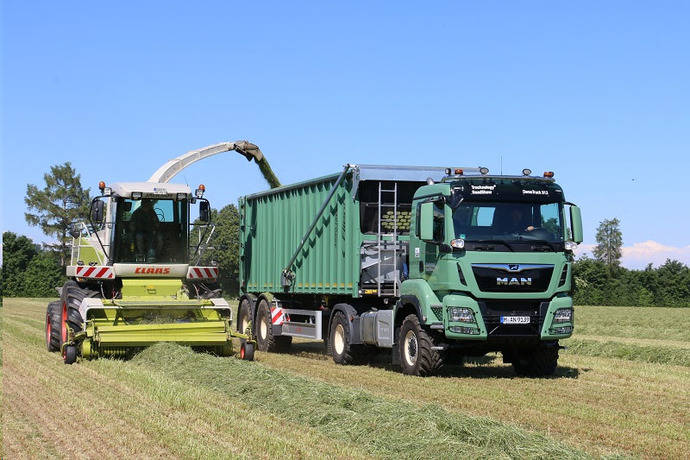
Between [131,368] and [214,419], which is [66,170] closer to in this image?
[131,368]

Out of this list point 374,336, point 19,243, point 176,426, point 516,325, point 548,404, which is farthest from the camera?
point 19,243

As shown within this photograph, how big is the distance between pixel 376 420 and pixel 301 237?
1070 centimetres

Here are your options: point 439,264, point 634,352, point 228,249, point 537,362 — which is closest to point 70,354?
point 439,264

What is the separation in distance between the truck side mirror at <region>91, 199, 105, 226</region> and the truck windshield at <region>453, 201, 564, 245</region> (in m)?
6.55

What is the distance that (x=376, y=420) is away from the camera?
30.7ft

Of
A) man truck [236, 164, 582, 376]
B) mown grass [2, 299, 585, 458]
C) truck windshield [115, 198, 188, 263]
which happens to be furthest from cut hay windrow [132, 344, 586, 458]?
truck windshield [115, 198, 188, 263]

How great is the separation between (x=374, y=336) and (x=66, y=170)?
7502cm

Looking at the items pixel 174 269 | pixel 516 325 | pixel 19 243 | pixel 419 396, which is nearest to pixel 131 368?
pixel 174 269

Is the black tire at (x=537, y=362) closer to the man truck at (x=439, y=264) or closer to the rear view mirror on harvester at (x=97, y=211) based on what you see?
the man truck at (x=439, y=264)

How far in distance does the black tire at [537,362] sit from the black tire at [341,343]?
125 inches

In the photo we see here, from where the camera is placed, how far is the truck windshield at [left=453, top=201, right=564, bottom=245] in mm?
14281

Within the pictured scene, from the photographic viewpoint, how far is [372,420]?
9359 mm

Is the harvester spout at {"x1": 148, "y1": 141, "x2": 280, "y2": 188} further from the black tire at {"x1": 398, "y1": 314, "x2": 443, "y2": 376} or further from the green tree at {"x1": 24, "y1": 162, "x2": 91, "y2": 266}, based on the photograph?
the green tree at {"x1": 24, "y1": 162, "x2": 91, "y2": 266}

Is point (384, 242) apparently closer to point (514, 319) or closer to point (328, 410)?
point (514, 319)
